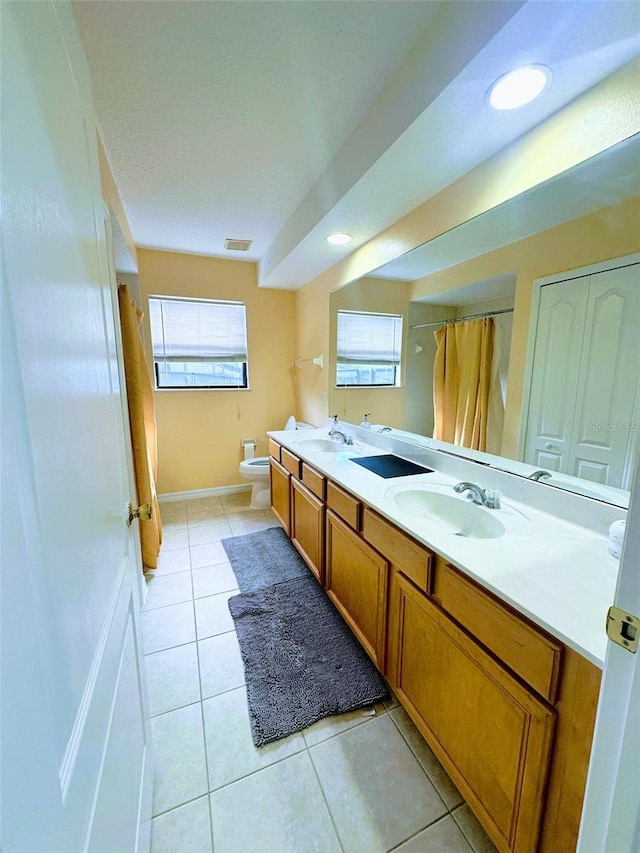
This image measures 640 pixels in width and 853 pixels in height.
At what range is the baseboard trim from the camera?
3564 millimetres

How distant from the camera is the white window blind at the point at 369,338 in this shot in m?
2.30

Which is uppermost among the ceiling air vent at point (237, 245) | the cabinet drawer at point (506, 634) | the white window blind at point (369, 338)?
the ceiling air vent at point (237, 245)

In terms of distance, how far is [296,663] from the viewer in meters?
1.63

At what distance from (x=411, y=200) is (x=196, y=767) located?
2.64 m

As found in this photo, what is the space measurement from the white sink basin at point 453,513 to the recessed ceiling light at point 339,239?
65.8 inches

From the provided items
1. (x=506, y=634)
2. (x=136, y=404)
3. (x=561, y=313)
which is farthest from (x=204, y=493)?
(x=561, y=313)

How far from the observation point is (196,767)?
123 cm

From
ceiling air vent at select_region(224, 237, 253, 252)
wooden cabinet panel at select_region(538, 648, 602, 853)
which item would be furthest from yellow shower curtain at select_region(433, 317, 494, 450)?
ceiling air vent at select_region(224, 237, 253, 252)

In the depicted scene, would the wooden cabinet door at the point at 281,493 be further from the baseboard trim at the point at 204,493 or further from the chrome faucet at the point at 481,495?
the chrome faucet at the point at 481,495

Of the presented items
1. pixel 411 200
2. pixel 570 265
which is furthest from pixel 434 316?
pixel 570 265

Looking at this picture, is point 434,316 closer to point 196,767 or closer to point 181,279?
point 196,767

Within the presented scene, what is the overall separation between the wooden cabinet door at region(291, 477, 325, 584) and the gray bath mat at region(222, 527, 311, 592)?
0.10 m

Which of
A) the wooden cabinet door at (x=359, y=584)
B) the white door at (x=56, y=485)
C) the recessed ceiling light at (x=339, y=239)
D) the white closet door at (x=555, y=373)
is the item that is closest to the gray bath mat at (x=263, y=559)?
the wooden cabinet door at (x=359, y=584)

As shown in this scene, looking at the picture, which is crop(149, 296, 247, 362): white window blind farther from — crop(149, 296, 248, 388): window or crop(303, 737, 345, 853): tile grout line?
crop(303, 737, 345, 853): tile grout line
